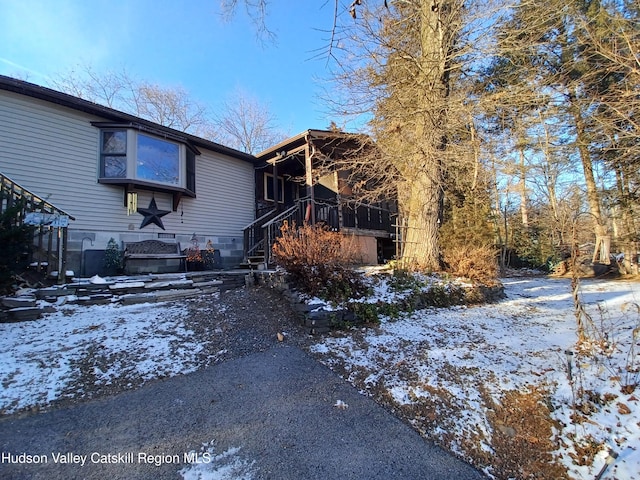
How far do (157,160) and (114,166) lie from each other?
39.9 inches

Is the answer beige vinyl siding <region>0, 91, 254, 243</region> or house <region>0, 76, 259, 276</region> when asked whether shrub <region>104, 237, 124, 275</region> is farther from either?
beige vinyl siding <region>0, 91, 254, 243</region>

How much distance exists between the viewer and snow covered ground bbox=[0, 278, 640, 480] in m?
2.28

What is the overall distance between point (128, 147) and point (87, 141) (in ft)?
2.92

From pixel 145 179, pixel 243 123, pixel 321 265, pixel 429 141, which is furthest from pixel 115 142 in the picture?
pixel 243 123

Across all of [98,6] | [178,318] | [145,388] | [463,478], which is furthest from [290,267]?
[98,6]

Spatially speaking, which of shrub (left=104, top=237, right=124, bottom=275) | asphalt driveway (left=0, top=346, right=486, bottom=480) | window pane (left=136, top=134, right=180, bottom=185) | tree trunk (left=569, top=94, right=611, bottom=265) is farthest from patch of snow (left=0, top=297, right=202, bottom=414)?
tree trunk (left=569, top=94, right=611, bottom=265)

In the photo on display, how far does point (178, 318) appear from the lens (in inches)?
178

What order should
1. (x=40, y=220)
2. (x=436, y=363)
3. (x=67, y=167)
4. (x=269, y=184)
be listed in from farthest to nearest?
(x=269, y=184) → (x=67, y=167) → (x=40, y=220) → (x=436, y=363)

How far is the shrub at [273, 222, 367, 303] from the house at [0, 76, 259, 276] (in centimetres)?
428

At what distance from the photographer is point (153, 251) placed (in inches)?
311

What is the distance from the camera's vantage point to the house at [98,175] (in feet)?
20.7

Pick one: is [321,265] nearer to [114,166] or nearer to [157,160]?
[157,160]

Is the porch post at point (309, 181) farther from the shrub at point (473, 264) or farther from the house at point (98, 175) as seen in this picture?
the shrub at point (473, 264)

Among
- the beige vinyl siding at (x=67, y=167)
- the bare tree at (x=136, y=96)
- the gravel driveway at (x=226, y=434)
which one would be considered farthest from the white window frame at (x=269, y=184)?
the bare tree at (x=136, y=96)
